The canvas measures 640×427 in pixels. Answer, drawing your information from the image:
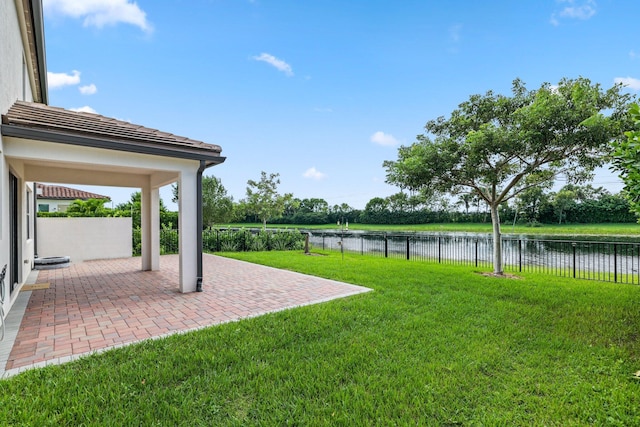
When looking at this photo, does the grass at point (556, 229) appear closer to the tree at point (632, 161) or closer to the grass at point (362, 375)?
the grass at point (362, 375)

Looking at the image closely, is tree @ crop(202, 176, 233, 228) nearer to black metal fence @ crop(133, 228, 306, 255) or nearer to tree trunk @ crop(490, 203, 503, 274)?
black metal fence @ crop(133, 228, 306, 255)

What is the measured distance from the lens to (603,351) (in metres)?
3.52

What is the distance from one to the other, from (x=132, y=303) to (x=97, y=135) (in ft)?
9.24

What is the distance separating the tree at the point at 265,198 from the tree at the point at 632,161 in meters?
19.6

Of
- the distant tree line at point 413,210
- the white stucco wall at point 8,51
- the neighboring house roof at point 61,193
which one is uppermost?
the white stucco wall at point 8,51

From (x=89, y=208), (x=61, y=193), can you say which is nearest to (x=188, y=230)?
(x=89, y=208)

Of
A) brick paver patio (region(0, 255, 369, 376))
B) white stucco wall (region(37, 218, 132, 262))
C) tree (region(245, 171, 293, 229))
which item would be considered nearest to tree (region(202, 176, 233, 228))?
tree (region(245, 171, 293, 229))

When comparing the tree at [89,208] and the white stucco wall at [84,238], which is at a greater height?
the tree at [89,208]

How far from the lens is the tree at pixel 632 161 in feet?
11.3

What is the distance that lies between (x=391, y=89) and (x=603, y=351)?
1505 centimetres

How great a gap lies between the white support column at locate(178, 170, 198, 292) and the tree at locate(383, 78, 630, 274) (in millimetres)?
5299

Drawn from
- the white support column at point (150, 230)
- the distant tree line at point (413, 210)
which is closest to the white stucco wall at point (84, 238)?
the distant tree line at point (413, 210)

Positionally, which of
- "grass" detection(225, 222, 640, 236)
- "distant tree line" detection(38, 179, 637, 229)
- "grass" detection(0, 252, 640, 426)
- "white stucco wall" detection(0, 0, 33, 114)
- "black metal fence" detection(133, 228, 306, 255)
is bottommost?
"grass" detection(225, 222, 640, 236)

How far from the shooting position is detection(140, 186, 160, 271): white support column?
8.55 meters
